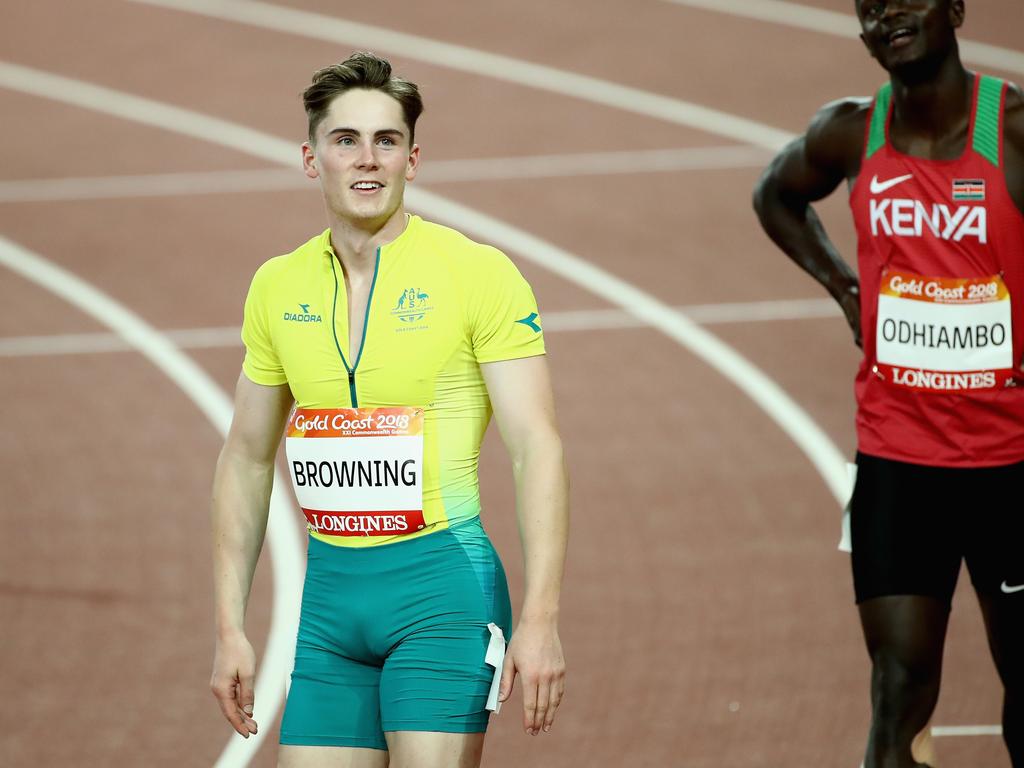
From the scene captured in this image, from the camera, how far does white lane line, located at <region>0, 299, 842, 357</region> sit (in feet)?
34.5

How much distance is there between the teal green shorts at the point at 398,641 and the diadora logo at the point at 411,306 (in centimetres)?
51

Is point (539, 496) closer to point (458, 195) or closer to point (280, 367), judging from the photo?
point (280, 367)

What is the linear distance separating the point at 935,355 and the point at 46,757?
3534 mm

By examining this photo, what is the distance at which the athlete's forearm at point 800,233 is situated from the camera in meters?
5.31

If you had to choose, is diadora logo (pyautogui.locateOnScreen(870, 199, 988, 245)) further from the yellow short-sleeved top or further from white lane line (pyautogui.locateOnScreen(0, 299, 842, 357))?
white lane line (pyautogui.locateOnScreen(0, 299, 842, 357))

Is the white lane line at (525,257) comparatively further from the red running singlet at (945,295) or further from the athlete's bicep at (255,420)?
the red running singlet at (945,295)

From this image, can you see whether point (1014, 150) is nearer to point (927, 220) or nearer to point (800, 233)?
point (927, 220)

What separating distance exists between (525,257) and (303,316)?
295 inches

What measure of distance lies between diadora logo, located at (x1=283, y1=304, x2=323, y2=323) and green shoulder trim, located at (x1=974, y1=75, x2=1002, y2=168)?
1.79 m

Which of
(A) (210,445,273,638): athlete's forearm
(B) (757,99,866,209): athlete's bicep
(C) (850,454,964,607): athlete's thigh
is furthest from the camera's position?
(B) (757,99,866,209): athlete's bicep

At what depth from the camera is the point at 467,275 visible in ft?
13.4

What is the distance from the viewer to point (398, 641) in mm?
4035

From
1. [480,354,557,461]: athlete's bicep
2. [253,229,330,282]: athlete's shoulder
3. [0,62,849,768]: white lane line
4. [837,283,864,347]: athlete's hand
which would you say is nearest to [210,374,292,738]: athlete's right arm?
[253,229,330,282]: athlete's shoulder

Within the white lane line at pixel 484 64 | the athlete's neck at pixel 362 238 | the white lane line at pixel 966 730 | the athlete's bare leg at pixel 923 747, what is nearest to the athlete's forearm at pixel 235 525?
the athlete's neck at pixel 362 238
